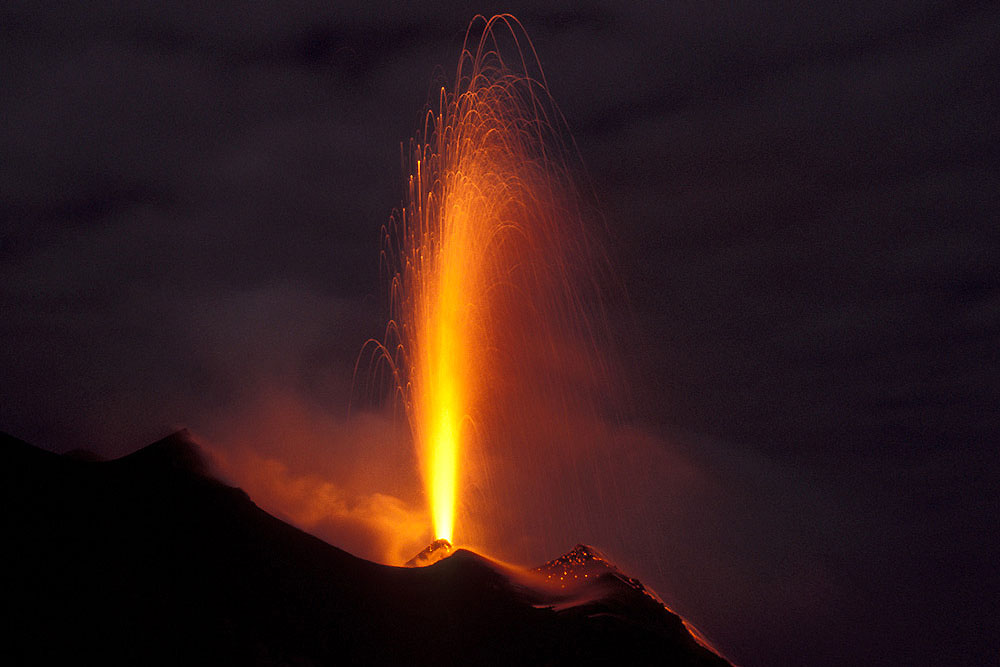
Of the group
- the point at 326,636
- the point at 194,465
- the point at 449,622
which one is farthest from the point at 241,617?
the point at 194,465

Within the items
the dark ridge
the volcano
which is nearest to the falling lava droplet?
the volcano

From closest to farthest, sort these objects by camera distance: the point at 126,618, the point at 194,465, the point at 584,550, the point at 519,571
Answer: the point at 126,618, the point at 194,465, the point at 519,571, the point at 584,550

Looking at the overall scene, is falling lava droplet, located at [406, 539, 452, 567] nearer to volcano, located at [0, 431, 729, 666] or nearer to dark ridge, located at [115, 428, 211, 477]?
volcano, located at [0, 431, 729, 666]

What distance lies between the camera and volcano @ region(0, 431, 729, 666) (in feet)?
141

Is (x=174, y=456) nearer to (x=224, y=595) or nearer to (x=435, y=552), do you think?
(x=224, y=595)

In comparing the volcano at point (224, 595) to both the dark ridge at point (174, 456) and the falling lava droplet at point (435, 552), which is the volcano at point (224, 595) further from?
the falling lava droplet at point (435, 552)

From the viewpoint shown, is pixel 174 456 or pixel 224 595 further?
pixel 174 456

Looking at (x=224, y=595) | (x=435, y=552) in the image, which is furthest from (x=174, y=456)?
(x=435, y=552)

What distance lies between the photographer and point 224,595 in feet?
157

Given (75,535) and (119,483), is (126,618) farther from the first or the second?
(119,483)

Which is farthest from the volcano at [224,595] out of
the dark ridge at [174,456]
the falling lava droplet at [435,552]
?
the falling lava droplet at [435,552]

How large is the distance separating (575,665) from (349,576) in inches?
645

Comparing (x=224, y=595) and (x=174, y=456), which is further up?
(x=174, y=456)

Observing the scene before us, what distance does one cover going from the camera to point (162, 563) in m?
48.7
